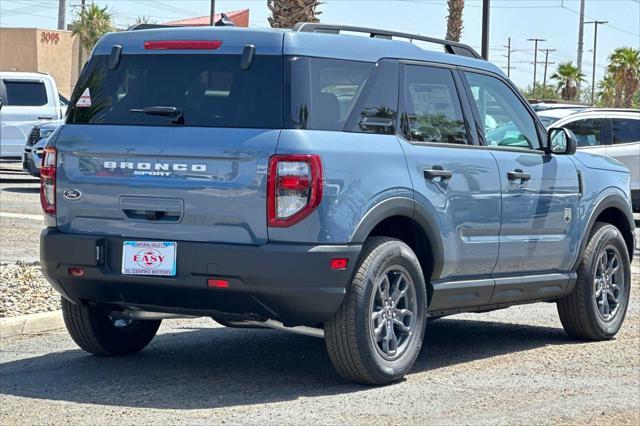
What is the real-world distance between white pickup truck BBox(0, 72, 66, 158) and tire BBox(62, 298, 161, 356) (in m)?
19.4

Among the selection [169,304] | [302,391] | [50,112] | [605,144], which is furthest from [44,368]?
[50,112]

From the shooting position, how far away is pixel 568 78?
8038cm

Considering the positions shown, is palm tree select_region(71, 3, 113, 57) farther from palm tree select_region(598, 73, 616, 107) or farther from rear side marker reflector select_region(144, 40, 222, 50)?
rear side marker reflector select_region(144, 40, 222, 50)

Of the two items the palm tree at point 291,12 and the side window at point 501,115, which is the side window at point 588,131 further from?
the side window at point 501,115

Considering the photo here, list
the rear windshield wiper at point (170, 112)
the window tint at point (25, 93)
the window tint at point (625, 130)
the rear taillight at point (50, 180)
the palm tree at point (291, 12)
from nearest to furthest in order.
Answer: the rear windshield wiper at point (170, 112) < the rear taillight at point (50, 180) < the palm tree at point (291, 12) < the window tint at point (625, 130) < the window tint at point (25, 93)

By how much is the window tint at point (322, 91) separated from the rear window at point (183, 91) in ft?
0.32

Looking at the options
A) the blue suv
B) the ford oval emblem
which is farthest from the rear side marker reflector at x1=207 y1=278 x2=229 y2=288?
the ford oval emblem

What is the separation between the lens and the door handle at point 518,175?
915 centimetres

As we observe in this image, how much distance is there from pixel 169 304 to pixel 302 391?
36.7 inches

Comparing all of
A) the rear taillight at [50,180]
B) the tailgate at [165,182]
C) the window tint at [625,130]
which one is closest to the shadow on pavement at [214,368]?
the tailgate at [165,182]

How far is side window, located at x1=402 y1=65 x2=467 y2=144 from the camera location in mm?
8484

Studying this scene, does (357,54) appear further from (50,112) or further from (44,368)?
(50,112)

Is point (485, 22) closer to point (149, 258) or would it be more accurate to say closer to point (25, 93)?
point (25, 93)

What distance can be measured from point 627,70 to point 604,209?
6399 centimetres
